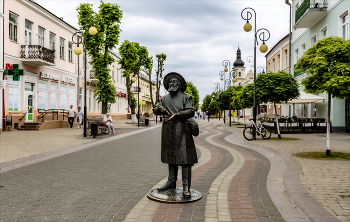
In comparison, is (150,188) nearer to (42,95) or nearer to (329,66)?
(329,66)

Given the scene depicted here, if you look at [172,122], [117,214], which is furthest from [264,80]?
[117,214]

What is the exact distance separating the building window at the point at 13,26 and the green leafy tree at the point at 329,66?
19707 mm

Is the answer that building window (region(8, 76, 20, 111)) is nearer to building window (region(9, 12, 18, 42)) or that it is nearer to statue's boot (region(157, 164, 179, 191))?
building window (region(9, 12, 18, 42))

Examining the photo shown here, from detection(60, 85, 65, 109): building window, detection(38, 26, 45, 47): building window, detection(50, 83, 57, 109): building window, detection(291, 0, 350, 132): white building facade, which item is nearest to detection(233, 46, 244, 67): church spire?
detection(291, 0, 350, 132): white building facade

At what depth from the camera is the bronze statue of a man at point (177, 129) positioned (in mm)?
5141

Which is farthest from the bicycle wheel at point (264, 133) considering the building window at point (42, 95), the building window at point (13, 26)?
the building window at point (42, 95)

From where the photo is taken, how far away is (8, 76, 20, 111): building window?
22344mm

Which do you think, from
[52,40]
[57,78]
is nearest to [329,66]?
[57,78]

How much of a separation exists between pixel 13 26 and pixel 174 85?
70.5ft

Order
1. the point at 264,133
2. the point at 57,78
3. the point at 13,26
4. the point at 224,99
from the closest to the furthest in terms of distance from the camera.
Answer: the point at 264,133, the point at 13,26, the point at 57,78, the point at 224,99

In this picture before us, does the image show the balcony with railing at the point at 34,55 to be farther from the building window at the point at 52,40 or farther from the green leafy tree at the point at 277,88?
the green leafy tree at the point at 277,88

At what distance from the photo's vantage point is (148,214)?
459cm

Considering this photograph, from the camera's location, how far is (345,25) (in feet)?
65.7

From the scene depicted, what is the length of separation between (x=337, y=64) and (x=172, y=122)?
6.43 m
